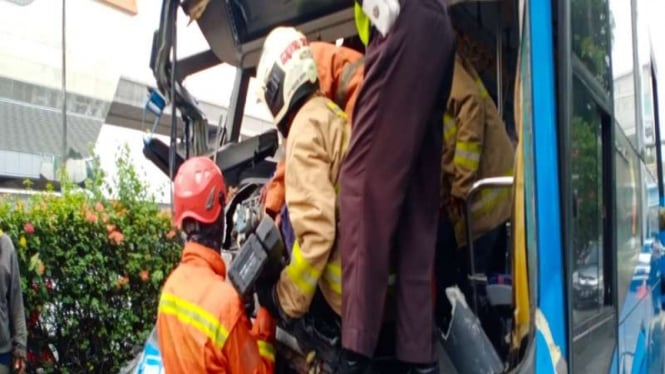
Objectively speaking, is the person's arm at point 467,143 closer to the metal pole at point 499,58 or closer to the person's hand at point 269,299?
the metal pole at point 499,58

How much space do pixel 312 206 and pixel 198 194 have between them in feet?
1.88

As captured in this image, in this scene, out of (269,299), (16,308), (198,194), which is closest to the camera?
(269,299)

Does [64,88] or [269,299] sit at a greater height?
[64,88]

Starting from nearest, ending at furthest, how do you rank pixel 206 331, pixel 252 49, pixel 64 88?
1. pixel 206 331
2. pixel 252 49
3. pixel 64 88

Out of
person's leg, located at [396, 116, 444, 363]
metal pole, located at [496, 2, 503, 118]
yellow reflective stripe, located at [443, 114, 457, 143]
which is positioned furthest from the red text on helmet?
metal pole, located at [496, 2, 503, 118]

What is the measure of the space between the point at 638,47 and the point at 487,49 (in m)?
0.74

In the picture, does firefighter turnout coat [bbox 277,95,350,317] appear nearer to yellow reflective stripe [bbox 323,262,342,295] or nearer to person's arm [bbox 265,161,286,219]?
yellow reflective stripe [bbox 323,262,342,295]

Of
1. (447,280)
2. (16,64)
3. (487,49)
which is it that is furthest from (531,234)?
(16,64)

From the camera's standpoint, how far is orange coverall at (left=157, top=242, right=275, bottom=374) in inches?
83.3

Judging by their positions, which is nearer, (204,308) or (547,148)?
(547,148)

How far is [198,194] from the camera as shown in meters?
2.41

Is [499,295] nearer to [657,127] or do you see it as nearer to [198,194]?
[198,194]

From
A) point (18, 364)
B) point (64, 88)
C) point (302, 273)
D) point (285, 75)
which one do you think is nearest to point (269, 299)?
point (302, 273)

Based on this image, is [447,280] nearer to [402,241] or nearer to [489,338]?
[489,338]
